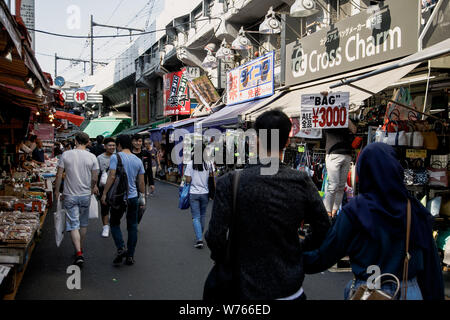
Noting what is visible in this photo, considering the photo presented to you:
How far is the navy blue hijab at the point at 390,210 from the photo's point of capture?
2170mm

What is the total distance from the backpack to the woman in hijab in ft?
12.8

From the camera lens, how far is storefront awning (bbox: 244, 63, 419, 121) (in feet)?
20.9

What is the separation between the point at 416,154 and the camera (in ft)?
19.3

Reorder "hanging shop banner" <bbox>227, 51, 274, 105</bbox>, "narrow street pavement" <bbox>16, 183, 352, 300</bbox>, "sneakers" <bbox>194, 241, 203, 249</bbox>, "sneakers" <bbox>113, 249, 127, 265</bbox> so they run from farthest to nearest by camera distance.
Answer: "hanging shop banner" <bbox>227, 51, 274, 105</bbox> → "sneakers" <bbox>194, 241, 203, 249</bbox> → "sneakers" <bbox>113, 249, 127, 265</bbox> → "narrow street pavement" <bbox>16, 183, 352, 300</bbox>

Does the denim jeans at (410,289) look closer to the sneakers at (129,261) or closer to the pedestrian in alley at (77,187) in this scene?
→ the sneakers at (129,261)

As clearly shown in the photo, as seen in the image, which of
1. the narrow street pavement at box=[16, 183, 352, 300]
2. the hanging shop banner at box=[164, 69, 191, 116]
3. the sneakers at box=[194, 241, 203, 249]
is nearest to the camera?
the narrow street pavement at box=[16, 183, 352, 300]

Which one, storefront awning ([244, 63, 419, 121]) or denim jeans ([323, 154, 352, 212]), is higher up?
storefront awning ([244, 63, 419, 121])

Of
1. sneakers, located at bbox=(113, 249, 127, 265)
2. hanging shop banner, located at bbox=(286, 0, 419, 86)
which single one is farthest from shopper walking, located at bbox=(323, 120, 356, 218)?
sneakers, located at bbox=(113, 249, 127, 265)

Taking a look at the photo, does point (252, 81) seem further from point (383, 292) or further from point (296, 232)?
point (383, 292)

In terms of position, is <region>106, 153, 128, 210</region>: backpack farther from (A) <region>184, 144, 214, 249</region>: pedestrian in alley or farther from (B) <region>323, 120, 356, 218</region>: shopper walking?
(B) <region>323, 120, 356, 218</region>: shopper walking

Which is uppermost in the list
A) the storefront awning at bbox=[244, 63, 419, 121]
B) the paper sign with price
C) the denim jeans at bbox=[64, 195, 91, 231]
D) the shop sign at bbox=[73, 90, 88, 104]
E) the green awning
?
the shop sign at bbox=[73, 90, 88, 104]

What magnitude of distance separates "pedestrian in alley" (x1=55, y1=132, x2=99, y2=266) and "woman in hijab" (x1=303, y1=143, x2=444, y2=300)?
4.33 metres

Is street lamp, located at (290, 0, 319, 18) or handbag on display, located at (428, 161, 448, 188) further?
street lamp, located at (290, 0, 319, 18)
